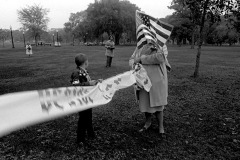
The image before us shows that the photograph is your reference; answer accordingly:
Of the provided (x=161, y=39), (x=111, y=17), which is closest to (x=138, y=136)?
(x=161, y=39)

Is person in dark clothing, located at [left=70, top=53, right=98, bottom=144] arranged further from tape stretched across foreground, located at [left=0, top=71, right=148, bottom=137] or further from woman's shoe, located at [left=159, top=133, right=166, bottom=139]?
woman's shoe, located at [left=159, top=133, right=166, bottom=139]

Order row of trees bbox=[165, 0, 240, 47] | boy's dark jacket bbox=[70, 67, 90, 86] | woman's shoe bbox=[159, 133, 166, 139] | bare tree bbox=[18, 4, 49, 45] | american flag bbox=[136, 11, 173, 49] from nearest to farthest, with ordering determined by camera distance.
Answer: boy's dark jacket bbox=[70, 67, 90, 86] < american flag bbox=[136, 11, 173, 49] < woman's shoe bbox=[159, 133, 166, 139] < row of trees bbox=[165, 0, 240, 47] < bare tree bbox=[18, 4, 49, 45]

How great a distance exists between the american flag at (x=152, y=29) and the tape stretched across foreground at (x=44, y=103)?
1291 millimetres

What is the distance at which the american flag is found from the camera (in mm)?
4410

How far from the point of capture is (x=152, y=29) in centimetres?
450

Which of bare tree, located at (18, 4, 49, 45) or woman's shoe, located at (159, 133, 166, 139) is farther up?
bare tree, located at (18, 4, 49, 45)

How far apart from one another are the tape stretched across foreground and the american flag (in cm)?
129

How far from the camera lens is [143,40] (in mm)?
4551

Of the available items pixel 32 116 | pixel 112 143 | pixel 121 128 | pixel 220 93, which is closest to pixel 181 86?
pixel 220 93

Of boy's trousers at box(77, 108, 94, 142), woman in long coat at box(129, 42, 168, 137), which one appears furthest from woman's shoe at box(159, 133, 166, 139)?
boy's trousers at box(77, 108, 94, 142)

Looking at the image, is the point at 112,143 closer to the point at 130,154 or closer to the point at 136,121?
the point at 130,154

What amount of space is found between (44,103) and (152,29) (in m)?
2.88

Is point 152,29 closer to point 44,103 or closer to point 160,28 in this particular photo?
point 160,28

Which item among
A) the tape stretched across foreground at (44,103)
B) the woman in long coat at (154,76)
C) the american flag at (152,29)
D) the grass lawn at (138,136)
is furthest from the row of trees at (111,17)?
the tape stretched across foreground at (44,103)
